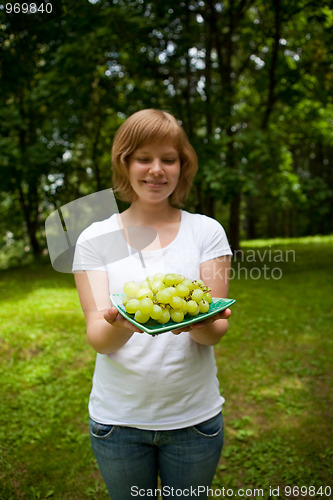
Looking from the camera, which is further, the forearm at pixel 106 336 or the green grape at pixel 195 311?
the forearm at pixel 106 336

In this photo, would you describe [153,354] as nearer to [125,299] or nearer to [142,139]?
[125,299]

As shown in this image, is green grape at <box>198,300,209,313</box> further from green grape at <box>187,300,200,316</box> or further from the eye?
the eye

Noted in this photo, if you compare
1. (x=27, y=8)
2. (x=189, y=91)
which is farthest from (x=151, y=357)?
(x=189, y=91)

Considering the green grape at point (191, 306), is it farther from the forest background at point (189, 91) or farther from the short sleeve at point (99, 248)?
the forest background at point (189, 91)

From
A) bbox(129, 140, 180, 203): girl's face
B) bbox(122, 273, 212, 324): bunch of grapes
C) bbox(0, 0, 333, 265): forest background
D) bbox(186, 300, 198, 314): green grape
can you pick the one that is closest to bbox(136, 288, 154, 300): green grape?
bbox(122, 273, 212, 324): bunch of grapes

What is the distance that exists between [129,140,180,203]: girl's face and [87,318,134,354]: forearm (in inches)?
21.0

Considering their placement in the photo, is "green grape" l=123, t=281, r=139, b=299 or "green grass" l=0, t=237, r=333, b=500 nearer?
"green grape" l=123, t=281, r=139, b=299

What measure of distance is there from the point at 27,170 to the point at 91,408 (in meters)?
7.88

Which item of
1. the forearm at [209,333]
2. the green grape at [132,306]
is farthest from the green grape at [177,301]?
the forearm at [209,333]

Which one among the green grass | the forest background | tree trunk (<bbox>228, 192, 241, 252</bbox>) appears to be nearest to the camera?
the green grass

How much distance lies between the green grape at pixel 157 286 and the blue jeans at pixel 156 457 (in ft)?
2.04

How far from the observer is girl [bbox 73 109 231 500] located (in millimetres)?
1499

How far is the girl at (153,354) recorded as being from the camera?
150cm

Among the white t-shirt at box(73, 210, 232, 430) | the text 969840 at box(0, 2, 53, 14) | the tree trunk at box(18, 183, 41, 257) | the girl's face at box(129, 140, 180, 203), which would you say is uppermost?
the text 969840 at box(0, 2, 53, 14)
